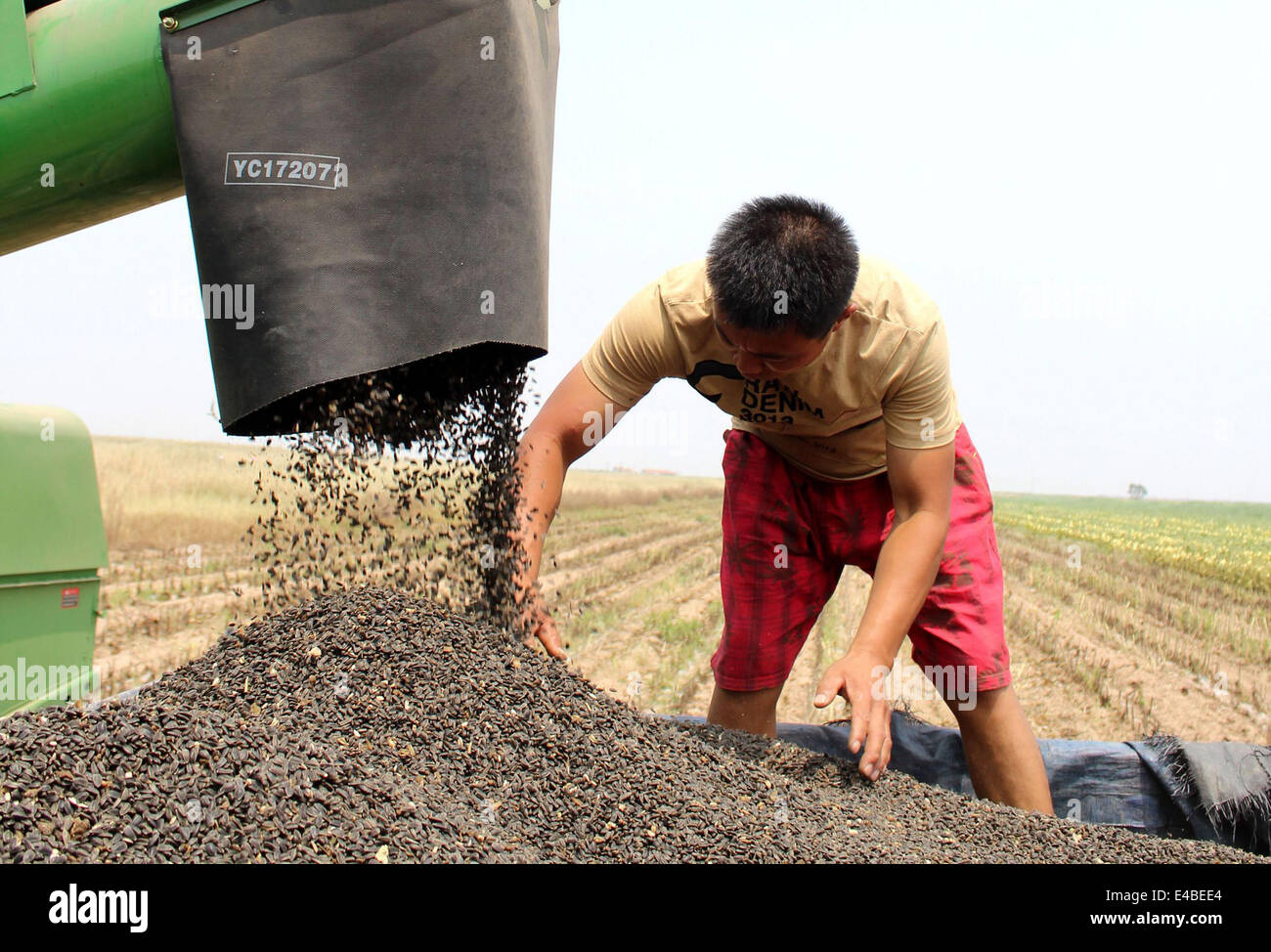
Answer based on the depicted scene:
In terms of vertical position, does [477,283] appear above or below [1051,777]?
above

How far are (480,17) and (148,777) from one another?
5.16ft

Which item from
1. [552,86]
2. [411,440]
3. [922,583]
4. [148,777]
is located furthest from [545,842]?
[552,86]

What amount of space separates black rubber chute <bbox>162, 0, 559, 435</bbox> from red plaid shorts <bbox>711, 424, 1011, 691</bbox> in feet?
4.77

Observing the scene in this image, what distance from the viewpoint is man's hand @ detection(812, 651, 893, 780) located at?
88.0 inches

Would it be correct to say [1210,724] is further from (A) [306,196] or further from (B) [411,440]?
(A) [306,196]

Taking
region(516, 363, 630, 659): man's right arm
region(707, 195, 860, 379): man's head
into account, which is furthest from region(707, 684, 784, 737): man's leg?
region(707, 195, 860, 379): man's head

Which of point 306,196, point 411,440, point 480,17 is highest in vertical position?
point 480,17

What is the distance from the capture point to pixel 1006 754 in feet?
9.69

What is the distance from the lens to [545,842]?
72.3 inches

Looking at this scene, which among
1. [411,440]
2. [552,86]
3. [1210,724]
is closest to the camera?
[411,440]

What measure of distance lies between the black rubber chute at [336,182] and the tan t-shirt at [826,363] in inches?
28.5

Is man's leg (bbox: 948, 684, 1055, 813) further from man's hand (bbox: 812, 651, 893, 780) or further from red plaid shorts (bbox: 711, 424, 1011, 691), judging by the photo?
man's hand (bbox: 812, 651, 893, 780)

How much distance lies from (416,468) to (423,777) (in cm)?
91
